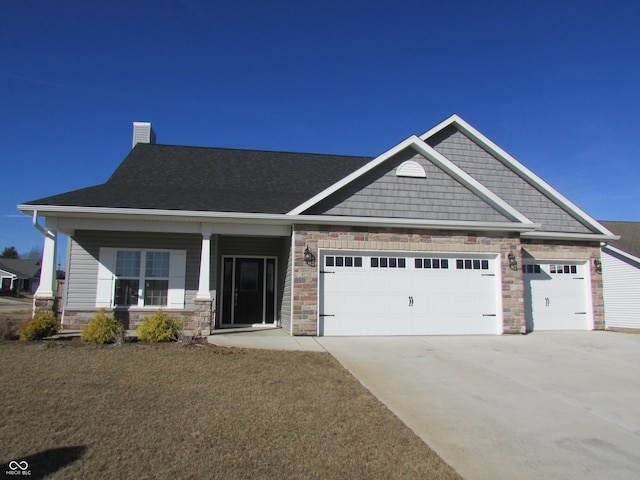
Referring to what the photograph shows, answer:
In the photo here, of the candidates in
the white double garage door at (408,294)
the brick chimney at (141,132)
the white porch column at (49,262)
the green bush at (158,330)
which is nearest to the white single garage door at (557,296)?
the white double garage door at (408,294)

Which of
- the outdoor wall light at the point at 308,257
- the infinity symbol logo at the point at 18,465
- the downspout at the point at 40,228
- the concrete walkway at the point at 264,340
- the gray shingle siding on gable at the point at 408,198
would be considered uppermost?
the gray shingle siding on gable at the point at 408,198

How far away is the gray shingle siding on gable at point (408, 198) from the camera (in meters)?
11.9

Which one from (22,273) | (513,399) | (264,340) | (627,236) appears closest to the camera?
(513,399)

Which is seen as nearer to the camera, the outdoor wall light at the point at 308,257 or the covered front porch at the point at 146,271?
the outdoor wall light at the point at 308,257

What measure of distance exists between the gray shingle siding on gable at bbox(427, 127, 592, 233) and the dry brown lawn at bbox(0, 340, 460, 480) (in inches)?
376

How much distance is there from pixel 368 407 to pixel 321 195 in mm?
6711

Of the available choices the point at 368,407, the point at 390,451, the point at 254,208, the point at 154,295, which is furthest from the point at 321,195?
the point at 390,451

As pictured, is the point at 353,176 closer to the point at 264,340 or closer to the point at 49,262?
the point at 264,340

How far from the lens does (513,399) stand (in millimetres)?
6289

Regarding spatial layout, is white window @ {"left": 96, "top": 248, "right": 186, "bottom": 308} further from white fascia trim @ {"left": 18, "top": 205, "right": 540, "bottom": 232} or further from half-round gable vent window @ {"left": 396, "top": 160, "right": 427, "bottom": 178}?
half-round gable vent window @ {"left": 396, "top": 160, "right": 427, "bottom": 178}

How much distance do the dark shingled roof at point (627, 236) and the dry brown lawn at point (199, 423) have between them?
1516 centimetres

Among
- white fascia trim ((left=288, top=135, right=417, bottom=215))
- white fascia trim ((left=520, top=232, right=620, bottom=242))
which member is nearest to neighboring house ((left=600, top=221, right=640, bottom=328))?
white fascia trim ((left=520, top=232, right=620, bottom=242))

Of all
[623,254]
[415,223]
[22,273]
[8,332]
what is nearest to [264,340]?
[415,223]

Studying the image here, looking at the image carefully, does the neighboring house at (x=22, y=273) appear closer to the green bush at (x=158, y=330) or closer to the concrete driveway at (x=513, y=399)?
the green bush at (x=158, y=330)
